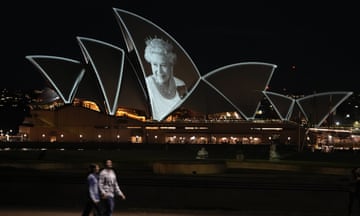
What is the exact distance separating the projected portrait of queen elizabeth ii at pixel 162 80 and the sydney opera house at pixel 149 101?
0.43 ft

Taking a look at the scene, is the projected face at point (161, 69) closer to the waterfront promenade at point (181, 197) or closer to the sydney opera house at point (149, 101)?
the sydney opera house at point (149, 101)

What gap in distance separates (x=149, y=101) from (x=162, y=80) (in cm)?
322

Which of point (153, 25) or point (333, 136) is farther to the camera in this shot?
point (333, 136)

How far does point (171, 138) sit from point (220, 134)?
251 inches

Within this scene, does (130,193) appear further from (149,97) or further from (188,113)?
(188,113)

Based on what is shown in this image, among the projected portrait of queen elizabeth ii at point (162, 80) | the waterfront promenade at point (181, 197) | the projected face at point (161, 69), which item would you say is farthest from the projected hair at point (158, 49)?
the waterfront promenade at point (181, 197)

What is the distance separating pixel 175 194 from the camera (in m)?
15.4

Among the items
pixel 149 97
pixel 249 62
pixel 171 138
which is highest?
pixel 249 62

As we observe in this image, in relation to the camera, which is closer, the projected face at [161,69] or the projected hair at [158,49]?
the projected hair at [158,49]

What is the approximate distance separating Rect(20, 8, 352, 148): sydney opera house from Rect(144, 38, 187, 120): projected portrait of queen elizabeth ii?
0.13 m

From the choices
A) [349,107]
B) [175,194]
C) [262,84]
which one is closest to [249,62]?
[262,84]

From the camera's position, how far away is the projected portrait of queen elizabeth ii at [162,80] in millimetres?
64500

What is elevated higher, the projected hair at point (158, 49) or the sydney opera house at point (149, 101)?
the projected hair at point (158, 49)

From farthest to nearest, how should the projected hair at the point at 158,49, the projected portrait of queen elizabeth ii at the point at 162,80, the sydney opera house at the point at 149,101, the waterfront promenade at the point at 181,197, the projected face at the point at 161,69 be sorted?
1. the projected face at the point at 161,69
2. the projected portrait of queen elizabeth ii at the point at 162,80
3. the projected hair at the point at 158,49
4. the sydney opera house at the point at 149,101
5. the waterfront promenade at the point at 181,197
